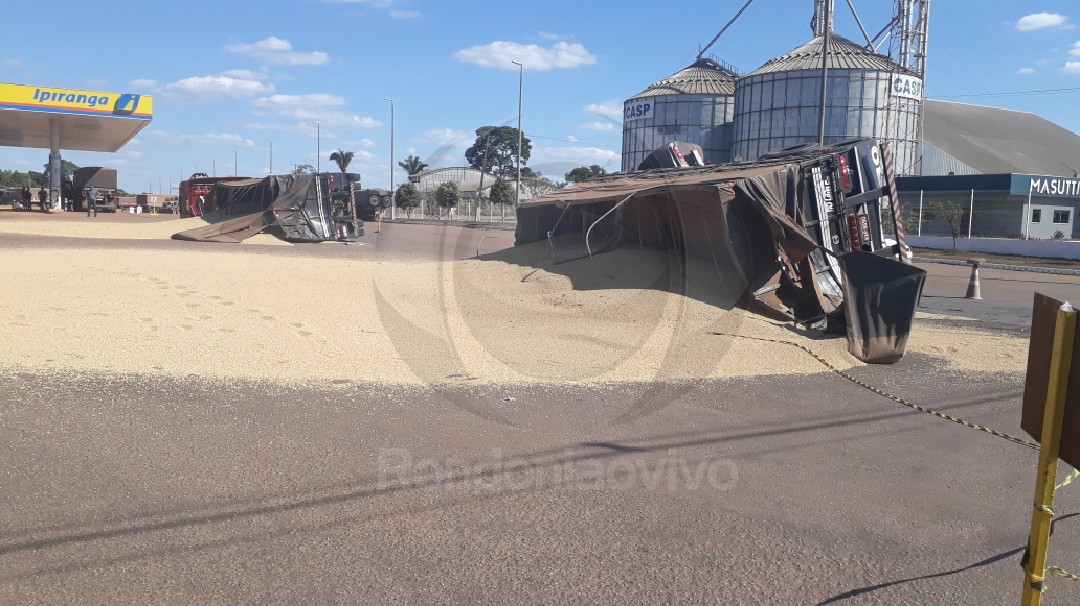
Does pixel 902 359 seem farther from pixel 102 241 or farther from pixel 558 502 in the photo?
pixel 102 241

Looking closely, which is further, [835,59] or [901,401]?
[835,59]

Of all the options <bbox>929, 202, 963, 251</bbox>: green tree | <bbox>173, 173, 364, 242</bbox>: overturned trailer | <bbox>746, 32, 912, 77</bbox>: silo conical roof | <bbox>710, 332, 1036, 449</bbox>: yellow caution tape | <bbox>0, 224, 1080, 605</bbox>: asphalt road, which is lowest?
<bbox>0, 224, 1080, 605</bbox>: asphalt road

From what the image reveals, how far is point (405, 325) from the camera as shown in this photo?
432 inches

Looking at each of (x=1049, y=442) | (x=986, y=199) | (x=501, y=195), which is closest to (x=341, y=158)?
(x=501, y=195)

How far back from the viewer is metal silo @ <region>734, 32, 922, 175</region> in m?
53.4

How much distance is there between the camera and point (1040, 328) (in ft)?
10.1

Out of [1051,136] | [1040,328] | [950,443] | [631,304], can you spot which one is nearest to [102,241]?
[631,304]

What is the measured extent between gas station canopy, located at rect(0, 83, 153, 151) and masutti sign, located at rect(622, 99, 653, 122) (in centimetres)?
3580

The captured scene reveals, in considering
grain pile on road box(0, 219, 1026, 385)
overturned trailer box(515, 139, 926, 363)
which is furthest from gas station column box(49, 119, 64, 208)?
overturned trailer box(515, 139, 926, 363)

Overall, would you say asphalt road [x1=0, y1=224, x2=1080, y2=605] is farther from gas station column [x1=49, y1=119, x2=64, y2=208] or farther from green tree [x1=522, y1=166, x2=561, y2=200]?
green tree [x1=522, y1=166, x2=561, y2=200]

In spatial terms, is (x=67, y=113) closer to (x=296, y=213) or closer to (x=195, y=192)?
(x=195, y=192)

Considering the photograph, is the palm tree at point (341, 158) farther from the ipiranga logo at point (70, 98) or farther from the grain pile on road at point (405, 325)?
the grain pile on road at point (405, 325)

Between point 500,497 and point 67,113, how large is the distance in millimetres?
43189

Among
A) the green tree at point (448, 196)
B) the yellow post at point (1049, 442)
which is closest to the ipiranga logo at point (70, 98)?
the green tree at point (448, 196)
